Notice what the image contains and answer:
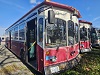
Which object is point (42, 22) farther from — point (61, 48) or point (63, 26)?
point (61, 48)

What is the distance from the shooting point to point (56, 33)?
5.39m

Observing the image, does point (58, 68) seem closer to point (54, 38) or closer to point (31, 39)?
point (54, 38)

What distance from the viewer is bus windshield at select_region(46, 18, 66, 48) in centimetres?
512

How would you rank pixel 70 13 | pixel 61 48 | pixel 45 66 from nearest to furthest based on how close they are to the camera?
pixel 45 66, pixel 61 48, pixel 70 13

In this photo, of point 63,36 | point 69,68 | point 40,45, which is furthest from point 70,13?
point 69,68

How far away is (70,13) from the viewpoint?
20.0 feet

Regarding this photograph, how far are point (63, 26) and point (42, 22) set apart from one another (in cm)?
109

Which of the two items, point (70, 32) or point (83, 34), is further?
point (83, 34)

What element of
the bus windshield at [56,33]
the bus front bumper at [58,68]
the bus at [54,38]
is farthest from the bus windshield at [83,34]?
the bus windshield at [56,33]

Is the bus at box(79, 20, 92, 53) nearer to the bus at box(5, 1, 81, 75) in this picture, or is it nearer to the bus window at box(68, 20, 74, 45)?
the bus window at box(68, 20, 74, 45)

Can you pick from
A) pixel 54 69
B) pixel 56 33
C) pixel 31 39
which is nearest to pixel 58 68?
pixel 54 69

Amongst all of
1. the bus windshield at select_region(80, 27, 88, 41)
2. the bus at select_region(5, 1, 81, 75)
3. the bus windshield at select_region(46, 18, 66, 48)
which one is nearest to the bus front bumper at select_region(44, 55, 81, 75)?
the bus at select_region(5, 1, 81, 75)

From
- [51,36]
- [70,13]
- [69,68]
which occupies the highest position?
[70,13]

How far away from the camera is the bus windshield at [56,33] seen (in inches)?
202
